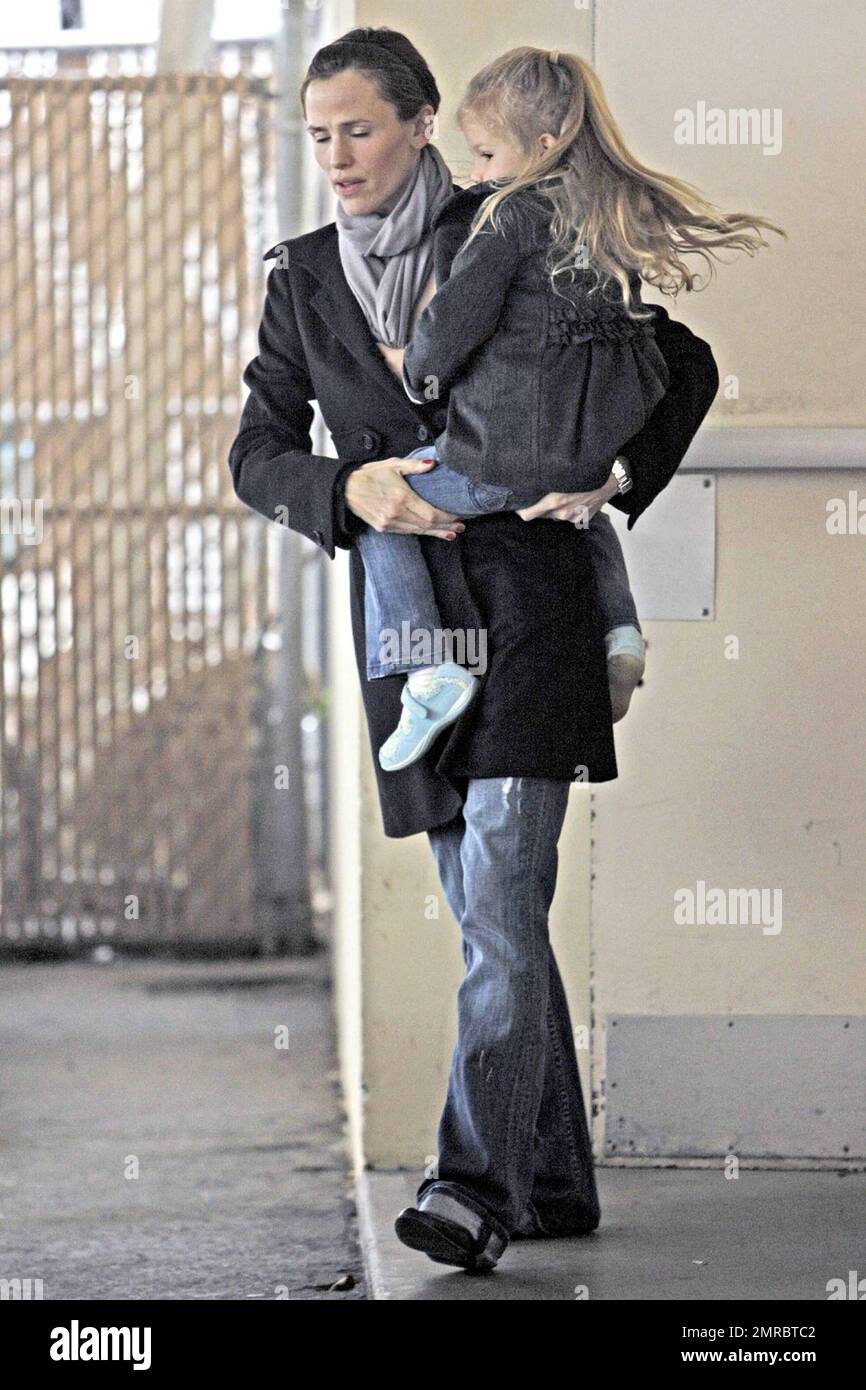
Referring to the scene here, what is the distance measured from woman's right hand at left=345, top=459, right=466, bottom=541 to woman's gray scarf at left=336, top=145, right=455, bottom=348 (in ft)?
0.65

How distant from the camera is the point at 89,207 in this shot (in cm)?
643

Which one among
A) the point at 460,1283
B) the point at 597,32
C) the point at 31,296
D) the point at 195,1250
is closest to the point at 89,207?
the point at 31,296

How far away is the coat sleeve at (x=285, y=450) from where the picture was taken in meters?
2.62

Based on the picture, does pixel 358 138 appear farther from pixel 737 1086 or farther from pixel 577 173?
pixel 737 1086

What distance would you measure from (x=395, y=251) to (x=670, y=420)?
0.45 m

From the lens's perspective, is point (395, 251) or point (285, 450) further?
point (285, 450)

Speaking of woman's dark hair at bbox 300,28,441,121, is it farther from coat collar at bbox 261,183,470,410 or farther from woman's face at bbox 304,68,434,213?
coat collar at bbox 261,183,470,410

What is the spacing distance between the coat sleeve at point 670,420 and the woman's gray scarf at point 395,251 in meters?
0.34

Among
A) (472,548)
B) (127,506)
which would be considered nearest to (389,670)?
(472,548)

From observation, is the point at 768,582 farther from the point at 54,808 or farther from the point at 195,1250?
the point at 54,808

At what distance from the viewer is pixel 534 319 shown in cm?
246

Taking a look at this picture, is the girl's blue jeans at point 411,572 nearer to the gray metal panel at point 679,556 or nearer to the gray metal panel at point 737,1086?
the gray metal panel at point 679,556

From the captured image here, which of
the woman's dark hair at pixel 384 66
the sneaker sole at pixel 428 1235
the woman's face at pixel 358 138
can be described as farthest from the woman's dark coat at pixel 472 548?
the sneaker sole at pixel 428 1235

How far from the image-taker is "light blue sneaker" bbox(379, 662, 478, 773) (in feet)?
8.36
